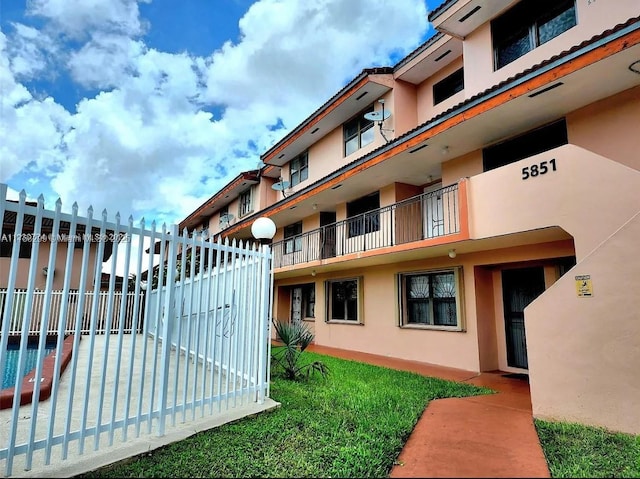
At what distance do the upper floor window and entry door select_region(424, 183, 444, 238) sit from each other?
491 inches

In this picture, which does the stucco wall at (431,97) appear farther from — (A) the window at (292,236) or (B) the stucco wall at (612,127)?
(A) the window at (292,236)

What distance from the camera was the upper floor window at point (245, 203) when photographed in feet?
71.1

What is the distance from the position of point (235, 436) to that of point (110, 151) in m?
12.5

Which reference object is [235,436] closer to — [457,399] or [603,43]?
[457,399]

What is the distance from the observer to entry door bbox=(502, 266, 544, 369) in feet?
28.7

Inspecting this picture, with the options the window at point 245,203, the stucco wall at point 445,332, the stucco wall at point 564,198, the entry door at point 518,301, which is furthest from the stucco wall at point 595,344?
the window at point 245,203

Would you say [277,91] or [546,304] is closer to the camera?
[546,304]

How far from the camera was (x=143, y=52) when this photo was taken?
368 inches

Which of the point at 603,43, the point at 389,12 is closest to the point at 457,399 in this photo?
the point at 603,43

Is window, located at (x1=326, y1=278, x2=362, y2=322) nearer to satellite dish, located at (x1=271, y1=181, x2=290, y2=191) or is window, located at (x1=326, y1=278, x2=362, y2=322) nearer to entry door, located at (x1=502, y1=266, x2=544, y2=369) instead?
entry door, located at (x1=502, y1=266, x2=544, y2=369)

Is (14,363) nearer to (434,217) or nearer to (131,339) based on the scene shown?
(131,339)

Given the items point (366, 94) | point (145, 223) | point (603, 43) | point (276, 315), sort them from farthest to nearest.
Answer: point (276, 315), point (366, 94), point (603, 43), point (145, 223)

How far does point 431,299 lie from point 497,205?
401 centimetres

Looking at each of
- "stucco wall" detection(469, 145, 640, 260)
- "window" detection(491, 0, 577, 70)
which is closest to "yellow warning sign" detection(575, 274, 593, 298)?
"stucco wall" detection(469, 145, 640, 260)
